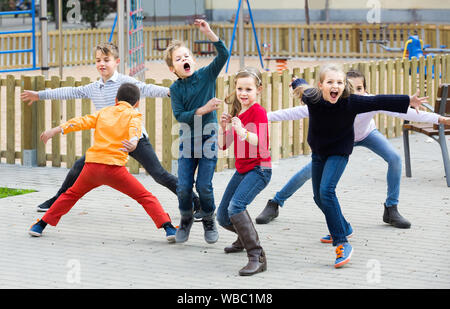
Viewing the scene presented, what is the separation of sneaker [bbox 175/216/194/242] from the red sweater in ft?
→ 2.61

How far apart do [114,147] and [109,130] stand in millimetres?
138

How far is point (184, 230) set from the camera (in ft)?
23.0

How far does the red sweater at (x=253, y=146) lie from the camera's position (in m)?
6.25

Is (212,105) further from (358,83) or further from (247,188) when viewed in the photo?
(358,83)

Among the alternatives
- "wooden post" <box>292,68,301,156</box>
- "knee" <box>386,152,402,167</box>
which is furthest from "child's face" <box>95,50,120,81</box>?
"wooden post" <box>292,68,301,156</box>

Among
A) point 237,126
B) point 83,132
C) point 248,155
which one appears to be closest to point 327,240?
point 248,155

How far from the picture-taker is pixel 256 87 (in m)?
6.36

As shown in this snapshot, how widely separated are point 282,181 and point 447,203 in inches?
75.4

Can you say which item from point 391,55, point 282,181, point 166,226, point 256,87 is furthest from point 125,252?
point 391,55

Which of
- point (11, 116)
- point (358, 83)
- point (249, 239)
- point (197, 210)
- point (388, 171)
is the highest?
point (358, 83)

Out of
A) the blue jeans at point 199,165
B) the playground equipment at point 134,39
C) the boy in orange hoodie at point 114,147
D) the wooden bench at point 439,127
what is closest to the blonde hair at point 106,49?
the boy in orange hoodie at point 114,147

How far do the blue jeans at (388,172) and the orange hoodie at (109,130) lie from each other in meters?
1.53
